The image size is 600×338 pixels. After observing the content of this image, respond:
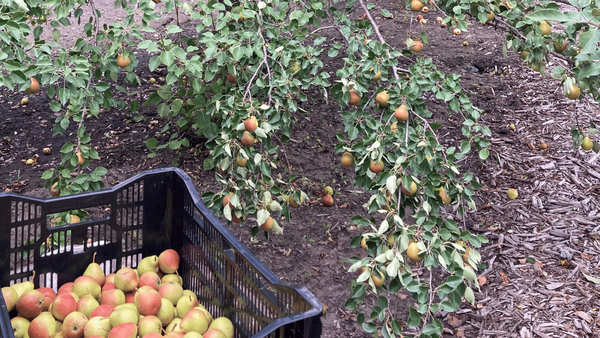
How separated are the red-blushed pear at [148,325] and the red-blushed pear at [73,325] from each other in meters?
0.19

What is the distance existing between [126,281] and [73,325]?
251mm

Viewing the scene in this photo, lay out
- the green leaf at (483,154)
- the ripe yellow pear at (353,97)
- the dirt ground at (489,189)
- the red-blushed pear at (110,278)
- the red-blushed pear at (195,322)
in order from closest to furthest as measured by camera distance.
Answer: the red-blushed pear at (195,322), the red-blushed pear at (110,278), the green leaf at (483,154), the ripe yellow pear at (353,97), the dirt ground at (489,189)

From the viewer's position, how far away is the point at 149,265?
2076 millimetres

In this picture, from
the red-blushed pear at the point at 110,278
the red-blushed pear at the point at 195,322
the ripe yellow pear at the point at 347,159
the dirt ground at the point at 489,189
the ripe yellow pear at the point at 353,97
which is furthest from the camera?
the dirt ground at the point at 489,189

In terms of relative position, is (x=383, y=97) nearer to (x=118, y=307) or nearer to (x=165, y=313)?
(x=165, y=313)

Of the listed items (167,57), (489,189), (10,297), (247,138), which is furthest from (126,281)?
(489,189)

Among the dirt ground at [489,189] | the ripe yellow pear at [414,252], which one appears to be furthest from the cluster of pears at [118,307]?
the dirt ground at [489,189]

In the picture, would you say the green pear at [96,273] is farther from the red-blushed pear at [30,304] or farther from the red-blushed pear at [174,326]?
the red-blushed pear at [174,326]

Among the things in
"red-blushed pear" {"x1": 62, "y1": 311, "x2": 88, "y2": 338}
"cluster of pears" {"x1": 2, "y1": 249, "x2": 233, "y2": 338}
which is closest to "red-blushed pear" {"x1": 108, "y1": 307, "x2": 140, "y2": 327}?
"cluster of pears" {"x1": 2, "y1": 249, "x2": 233, "y2": 338}

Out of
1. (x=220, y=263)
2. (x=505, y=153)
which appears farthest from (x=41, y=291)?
(x=505, y=153)

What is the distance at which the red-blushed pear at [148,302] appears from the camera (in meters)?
1.83

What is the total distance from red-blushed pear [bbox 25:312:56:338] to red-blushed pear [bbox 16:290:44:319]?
0.22 ft

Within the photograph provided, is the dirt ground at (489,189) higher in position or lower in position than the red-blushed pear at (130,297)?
lower

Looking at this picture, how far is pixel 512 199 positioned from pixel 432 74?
2.04 meters
